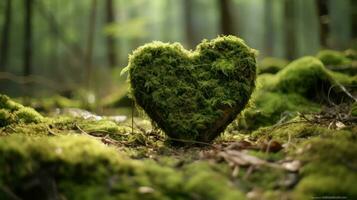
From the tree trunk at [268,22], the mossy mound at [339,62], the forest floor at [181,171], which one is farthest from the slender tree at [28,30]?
the tree trunk at [268,22]

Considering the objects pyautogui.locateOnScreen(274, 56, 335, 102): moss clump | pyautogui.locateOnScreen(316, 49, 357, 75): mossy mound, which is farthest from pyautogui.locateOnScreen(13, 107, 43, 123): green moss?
pyautogui.locateOnScreen(316, 49, 357, 75): mossy mound

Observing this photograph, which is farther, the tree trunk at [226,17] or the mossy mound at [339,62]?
the tree trunk at [226,17]

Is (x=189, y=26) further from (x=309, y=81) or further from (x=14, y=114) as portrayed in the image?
(x=14, y=114)

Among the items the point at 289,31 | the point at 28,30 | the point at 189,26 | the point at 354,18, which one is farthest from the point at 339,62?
the point at 189,26

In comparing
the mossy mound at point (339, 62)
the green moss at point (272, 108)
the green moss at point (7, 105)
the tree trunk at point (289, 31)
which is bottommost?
the green moss at point (272, 108)

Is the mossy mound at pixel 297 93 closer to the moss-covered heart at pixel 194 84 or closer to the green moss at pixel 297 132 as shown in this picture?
the green moss at pixel 297 132

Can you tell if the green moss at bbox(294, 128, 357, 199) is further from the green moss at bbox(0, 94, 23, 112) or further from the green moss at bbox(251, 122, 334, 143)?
the green moss at bbox(0, 94, 23, 112)
